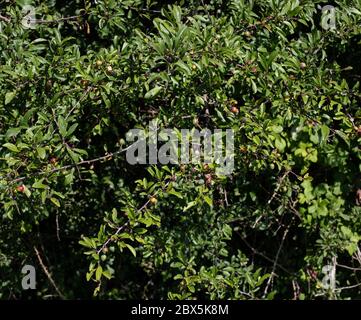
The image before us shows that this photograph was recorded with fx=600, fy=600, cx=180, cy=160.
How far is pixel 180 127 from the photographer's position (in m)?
2.72

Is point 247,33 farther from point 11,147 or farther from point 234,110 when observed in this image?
point 11,147

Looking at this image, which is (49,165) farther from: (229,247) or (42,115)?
(229,247)

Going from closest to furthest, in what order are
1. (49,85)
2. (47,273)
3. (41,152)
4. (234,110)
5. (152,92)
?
(41,152)
(152,92)
(49,85)
(234,110)
(47,273)

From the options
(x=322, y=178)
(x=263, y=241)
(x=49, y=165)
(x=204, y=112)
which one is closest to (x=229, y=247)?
(x=263, y=241)

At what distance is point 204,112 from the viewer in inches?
114

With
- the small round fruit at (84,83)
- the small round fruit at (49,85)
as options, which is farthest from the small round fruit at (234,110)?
the small round fruit at (49,85)

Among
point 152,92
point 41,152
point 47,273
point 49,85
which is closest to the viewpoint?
point 41,152

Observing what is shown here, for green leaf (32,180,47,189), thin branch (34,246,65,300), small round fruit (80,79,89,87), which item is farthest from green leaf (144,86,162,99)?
thin branch (34,246,65,300)

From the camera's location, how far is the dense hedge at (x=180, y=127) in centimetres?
250

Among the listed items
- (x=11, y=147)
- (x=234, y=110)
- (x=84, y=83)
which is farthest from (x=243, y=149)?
(x=11, y=147)

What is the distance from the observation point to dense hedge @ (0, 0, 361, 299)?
2496mm

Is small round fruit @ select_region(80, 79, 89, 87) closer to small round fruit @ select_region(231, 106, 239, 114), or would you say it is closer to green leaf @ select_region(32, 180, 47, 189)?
green leaf @ select_region(32, 180, 47, 189)

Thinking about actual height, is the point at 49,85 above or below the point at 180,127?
above
